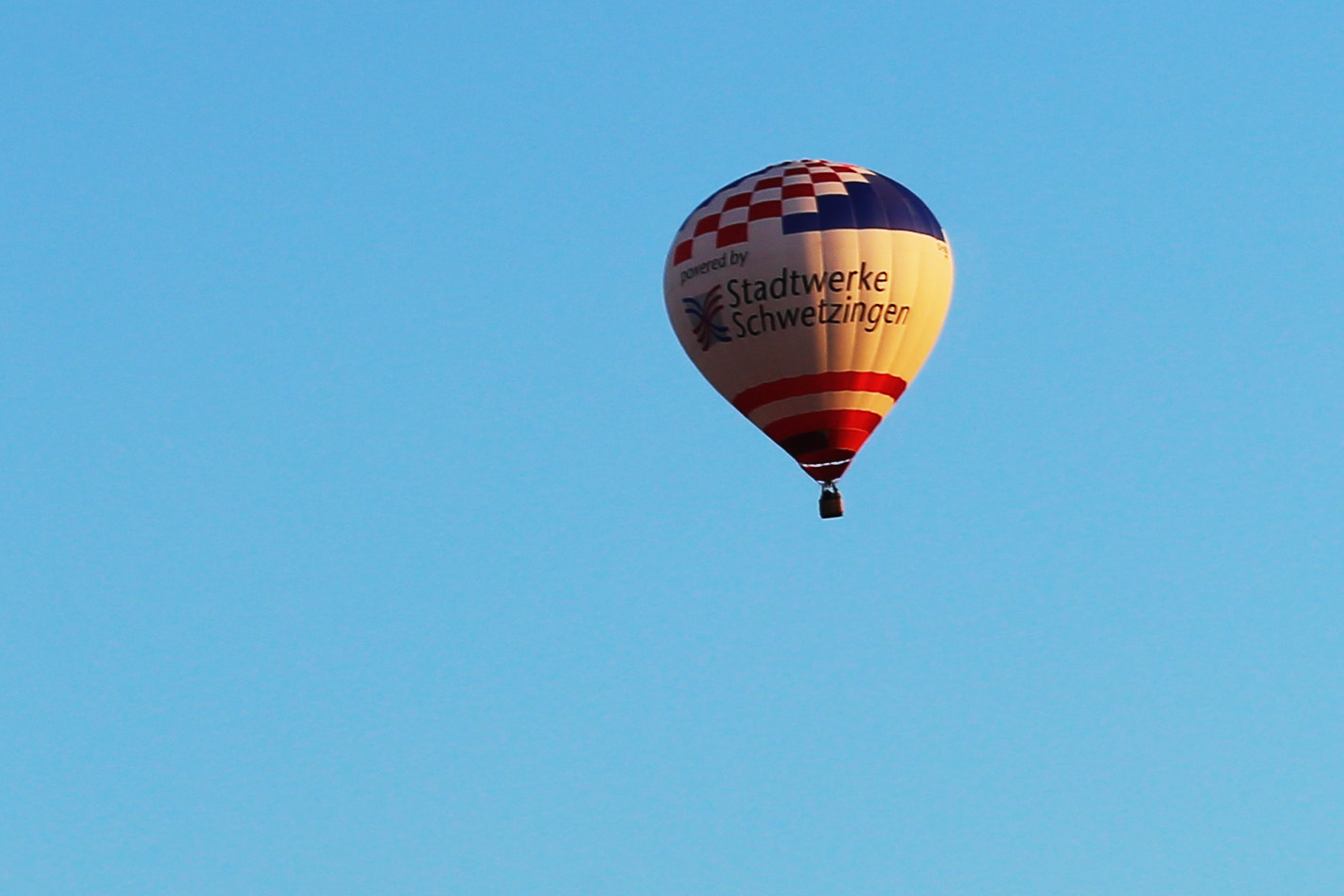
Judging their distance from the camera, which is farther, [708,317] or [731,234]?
[708,317]

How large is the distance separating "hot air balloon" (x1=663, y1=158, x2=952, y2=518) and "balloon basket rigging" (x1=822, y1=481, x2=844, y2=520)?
0.02 metres

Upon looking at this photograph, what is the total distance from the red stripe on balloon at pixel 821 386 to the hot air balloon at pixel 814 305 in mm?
17

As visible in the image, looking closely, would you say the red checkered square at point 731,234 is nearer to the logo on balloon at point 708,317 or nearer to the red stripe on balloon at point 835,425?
the logo on balloon at point 708,317

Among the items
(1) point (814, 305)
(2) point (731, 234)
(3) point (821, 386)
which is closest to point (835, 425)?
Answer: (3) point (821, 386)

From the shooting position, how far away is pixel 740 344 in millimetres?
80375

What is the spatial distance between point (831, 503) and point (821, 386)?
222cm

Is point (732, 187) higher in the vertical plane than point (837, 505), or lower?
higher

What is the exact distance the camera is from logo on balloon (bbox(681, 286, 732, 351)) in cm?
8050

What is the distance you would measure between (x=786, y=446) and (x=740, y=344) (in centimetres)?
210

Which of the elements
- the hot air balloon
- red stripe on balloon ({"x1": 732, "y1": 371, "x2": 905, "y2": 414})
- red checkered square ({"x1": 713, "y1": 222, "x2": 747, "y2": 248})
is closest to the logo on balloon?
the hot air balloon

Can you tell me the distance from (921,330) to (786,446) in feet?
10.8

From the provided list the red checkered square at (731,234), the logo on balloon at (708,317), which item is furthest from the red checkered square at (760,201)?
the logo on balloon at (708,317)

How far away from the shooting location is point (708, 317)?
80688mm

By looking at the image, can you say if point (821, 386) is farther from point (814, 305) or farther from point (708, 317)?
point (708, 317)
